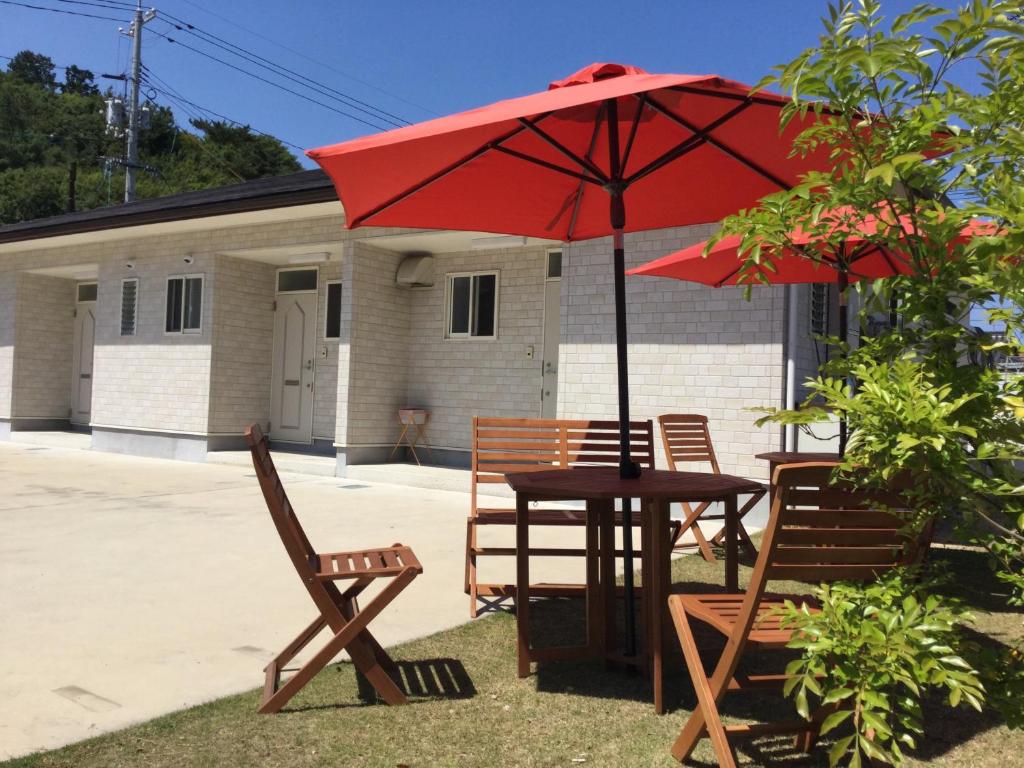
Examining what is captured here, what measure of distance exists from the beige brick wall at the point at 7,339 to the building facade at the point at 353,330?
1.5 inches

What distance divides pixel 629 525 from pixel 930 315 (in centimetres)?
189

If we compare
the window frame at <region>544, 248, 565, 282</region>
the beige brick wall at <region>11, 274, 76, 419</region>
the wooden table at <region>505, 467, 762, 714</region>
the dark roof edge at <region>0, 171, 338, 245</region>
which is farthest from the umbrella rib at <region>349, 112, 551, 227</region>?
the beige brick wall at <region>11, 274, 76, 419</region>

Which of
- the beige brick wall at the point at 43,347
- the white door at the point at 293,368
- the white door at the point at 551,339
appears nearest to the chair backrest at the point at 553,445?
the white door at the point at 551,339

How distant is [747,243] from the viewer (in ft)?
5.91

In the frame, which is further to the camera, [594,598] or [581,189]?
[581,189]

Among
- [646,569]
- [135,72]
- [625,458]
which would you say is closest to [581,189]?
[625,458]

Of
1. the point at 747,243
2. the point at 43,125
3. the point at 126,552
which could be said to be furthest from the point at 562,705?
the point at 43,125

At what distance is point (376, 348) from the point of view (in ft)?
33.4

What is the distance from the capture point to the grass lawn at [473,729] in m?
2.48

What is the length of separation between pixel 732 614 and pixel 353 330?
312 inches

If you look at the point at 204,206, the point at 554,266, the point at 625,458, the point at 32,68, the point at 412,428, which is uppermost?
the point at 32,68

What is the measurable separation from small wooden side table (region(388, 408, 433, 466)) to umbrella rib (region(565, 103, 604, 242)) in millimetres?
5540

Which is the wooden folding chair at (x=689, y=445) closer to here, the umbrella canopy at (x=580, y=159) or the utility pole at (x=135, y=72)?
the umbrella canopy at (x=580, y=159)

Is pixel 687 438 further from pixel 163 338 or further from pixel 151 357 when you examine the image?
pixel 151 357
